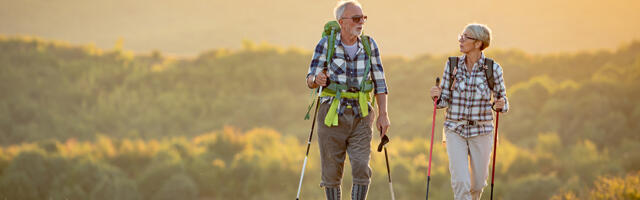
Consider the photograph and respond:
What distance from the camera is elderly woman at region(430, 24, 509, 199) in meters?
6.32

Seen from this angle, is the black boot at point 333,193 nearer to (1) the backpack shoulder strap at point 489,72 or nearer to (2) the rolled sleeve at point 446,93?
(2) the rolled sleeve at point 446,93

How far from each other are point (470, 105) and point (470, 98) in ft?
0.21

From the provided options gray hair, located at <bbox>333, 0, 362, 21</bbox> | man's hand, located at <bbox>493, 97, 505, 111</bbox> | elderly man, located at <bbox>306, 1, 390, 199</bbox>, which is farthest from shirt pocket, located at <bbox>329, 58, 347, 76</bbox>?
man's hand, located at <bbox>493, 97, 505, 111</bbox>

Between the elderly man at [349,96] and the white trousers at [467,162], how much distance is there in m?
0.82

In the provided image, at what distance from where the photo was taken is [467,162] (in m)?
6.37

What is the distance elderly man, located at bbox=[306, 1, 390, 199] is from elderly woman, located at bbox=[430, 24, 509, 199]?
0.79 meters

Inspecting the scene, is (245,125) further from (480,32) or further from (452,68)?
(480,32)

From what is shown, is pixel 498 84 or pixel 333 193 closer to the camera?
pixel 333 193

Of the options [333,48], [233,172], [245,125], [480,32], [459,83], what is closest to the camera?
[333,48]

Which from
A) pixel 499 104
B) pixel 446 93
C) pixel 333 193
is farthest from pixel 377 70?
pixel 499 104

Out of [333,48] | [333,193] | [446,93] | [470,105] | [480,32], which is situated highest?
[480,32]

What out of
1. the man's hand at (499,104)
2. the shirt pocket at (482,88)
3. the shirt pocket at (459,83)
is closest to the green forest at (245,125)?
the man's hand at (499,104)

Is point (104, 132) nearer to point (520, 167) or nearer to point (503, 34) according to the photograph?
point (520, 167)

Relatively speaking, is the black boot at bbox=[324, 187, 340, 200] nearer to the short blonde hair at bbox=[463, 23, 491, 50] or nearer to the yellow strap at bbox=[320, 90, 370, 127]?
the yellow strap at bbox=[320, 90, 370, 127]
